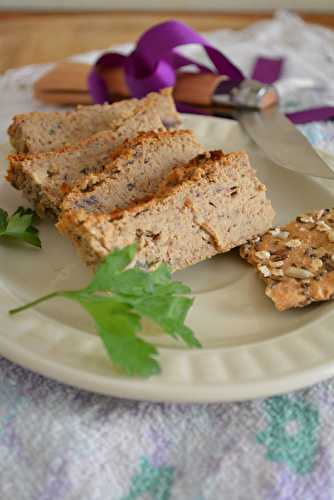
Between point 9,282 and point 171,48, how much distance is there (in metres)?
2.10

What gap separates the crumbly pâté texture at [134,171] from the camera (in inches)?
112

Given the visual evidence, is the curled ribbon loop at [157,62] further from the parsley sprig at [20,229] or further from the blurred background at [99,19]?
the parsley sprig at [20,229]

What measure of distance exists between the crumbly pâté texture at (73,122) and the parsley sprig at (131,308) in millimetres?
1144

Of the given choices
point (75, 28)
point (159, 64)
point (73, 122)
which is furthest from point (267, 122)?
point (75, 28)

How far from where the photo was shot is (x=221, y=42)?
5.21 metres

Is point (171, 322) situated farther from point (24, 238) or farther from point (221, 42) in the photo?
point (221, 42)

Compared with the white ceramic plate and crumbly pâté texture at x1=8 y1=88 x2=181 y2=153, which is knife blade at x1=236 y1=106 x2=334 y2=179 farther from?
crumbly pâté texture at x1=8 y1=88 x2=181 y2=153

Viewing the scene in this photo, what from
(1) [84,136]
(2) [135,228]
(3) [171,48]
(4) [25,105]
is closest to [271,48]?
(3) [171,48]

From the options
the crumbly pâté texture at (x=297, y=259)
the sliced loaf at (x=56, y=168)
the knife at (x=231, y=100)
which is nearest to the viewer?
the crumbly pâté texture at (x=297, y=259)

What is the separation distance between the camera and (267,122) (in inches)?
151

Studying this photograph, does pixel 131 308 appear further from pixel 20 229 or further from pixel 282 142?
pixel 282 142

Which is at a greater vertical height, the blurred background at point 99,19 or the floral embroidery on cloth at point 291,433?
the blurred background at point 99,19

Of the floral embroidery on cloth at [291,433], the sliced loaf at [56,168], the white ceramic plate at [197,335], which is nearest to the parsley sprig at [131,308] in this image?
the white ceramic plate at [197,335]

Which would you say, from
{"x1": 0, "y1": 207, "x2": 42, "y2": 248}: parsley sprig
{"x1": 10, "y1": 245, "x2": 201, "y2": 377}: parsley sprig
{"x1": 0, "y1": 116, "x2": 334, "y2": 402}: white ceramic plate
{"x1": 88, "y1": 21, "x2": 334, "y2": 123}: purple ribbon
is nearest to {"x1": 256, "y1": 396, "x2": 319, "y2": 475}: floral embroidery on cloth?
{"x1": 0, "y1": 116, "x2": 334, "y2": 402}: white ceramic plate
